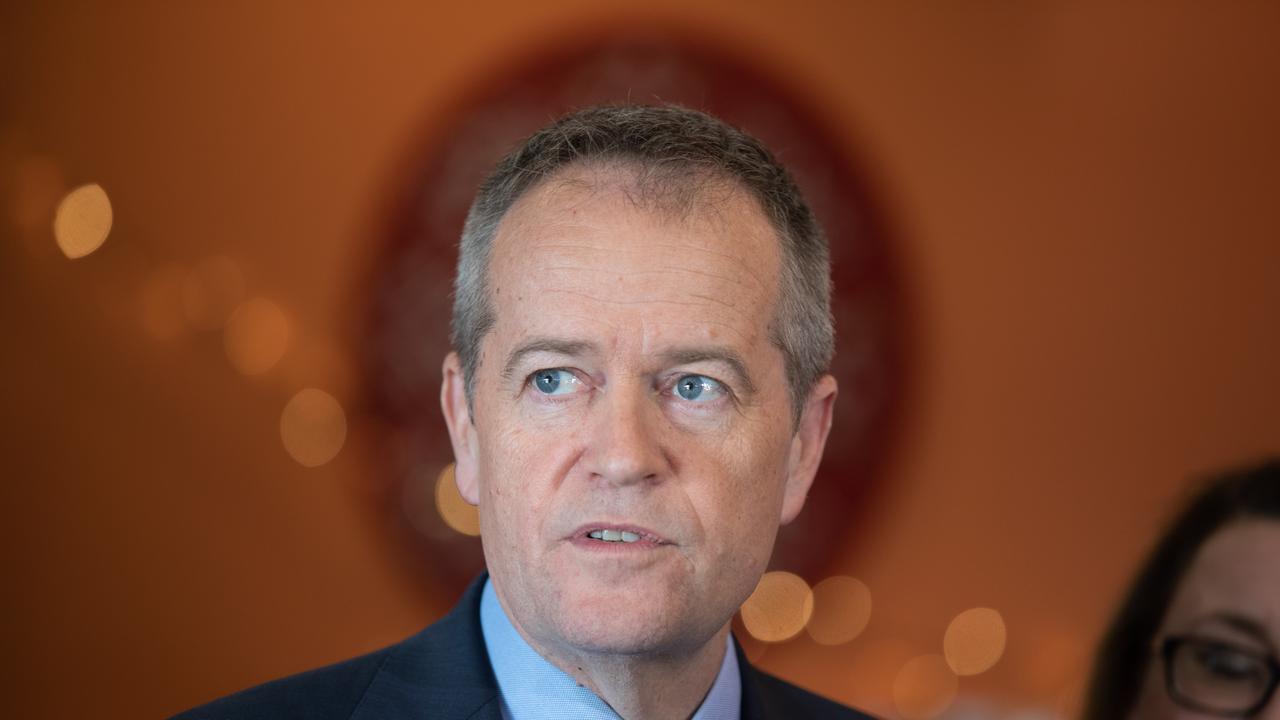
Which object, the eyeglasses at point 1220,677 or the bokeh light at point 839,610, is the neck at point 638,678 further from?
the bokeh light at point 839,610

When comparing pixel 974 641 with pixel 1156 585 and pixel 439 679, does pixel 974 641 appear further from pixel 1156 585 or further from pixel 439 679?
pixel 439 679

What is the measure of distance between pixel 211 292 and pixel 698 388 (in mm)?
1992

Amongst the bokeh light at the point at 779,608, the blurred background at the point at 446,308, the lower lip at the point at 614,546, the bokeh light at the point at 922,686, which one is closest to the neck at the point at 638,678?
the lower lip at the point at 614,546

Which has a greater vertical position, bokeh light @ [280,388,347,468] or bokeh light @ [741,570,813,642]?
bokeh light @ [280,388,347,468]

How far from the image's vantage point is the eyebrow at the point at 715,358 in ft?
5.10

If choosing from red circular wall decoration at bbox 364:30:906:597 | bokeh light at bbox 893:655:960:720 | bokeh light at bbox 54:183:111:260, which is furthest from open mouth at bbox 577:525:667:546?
bokeh light at bbox 893:655:960:720

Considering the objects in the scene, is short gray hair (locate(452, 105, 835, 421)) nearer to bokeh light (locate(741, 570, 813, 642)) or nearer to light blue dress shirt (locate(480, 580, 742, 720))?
light blue dress shirt (locate(480, 580, 742, 720))

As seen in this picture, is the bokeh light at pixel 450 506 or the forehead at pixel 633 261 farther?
the bokeh light at pixel 450 506

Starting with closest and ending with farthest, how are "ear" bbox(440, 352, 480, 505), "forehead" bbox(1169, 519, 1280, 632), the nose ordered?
1. the nose
2. "ear" bbox(440, 352, 480, 505)
3. "forehead" bbox(1169, 519, 1280, 632)

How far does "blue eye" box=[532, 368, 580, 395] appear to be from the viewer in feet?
5.17

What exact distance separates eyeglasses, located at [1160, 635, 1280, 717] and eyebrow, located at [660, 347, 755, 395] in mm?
744

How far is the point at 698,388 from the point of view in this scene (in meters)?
1.59

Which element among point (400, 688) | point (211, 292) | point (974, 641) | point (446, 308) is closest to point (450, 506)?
point (446, 308)

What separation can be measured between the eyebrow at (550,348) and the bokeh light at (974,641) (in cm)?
242
